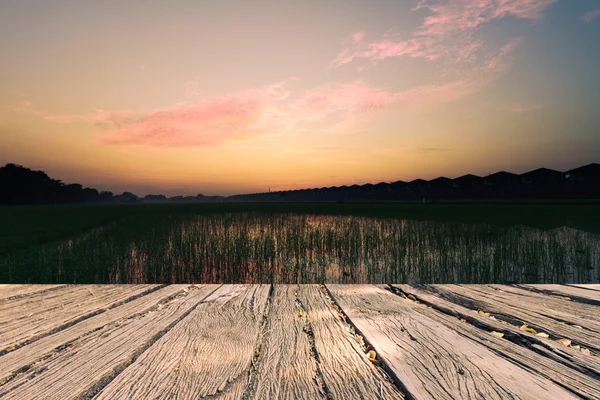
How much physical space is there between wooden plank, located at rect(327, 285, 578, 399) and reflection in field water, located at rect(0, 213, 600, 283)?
19.2ft

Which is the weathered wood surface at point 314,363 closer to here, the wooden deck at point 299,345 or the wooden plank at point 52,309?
the wooden deck at point 299,345

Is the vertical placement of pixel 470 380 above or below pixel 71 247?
above

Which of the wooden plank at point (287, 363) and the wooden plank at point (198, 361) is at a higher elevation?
the wooden plank at point (198, 361)

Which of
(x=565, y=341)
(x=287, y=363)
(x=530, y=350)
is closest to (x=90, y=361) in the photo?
(x=287, y=363)

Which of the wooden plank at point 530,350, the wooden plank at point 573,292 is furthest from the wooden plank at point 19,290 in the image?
the wooden plank at point 573,292

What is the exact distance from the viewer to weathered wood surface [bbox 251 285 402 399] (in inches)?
53.3

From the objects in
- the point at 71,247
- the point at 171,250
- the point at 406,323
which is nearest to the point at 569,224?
the point at 171,250

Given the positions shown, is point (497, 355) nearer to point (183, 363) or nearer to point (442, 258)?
point (183, 363)

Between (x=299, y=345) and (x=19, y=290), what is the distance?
9.09ft

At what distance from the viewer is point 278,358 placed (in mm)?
1624

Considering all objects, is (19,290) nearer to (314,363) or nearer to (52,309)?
(52,309)

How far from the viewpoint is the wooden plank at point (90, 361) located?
138cm

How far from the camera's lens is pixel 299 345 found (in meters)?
1.77

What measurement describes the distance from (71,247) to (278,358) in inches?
545
